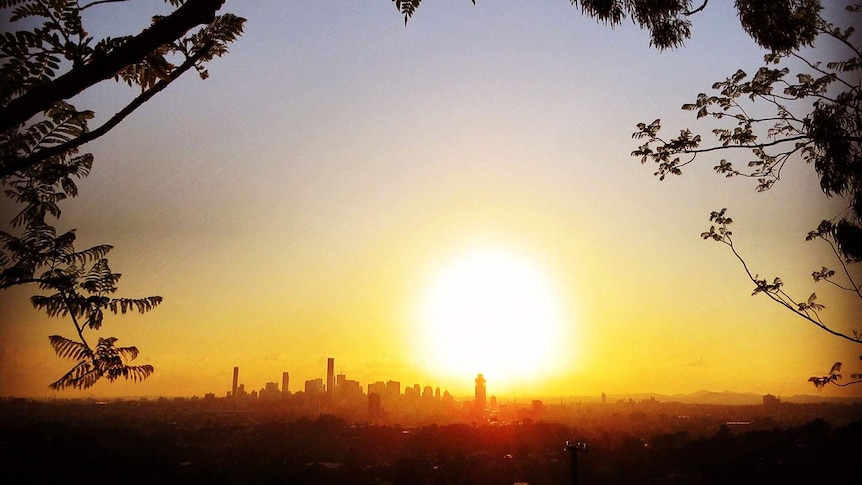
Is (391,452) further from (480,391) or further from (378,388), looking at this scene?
(480,391)

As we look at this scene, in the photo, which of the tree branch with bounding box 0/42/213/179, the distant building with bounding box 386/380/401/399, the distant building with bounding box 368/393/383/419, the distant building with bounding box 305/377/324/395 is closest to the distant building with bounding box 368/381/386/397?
the distant building with bounding box 386/380/401/399

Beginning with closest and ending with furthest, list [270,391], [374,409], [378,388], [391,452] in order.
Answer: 1. [391,452]
2. [374,409]
3. [270,391]
4. [378,388]

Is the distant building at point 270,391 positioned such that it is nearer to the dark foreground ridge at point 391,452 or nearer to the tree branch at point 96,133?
the dark foreground ridge at point 391,452

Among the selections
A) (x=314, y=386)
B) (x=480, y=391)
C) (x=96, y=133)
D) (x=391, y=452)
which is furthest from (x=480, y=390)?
(x=96, y=133)

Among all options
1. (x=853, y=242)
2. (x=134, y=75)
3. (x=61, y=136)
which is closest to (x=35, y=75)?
(x=134, y=75)

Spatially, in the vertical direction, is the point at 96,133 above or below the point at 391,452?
above

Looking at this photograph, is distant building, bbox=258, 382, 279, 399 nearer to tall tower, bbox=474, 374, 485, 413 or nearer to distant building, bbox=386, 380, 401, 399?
distant building, bbox=386, 380, 401, 399

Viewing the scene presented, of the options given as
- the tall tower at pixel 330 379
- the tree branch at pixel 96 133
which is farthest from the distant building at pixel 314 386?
the tree branch at pixel 96 133
